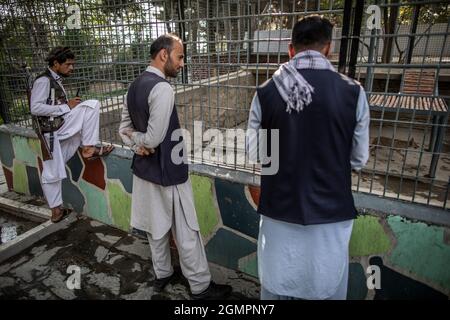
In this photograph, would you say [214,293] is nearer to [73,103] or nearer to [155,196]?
[155,196]

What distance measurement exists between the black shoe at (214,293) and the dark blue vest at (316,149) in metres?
1.28

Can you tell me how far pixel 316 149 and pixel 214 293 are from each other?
1.69 m

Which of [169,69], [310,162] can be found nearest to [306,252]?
[310,162]

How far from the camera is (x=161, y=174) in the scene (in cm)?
242

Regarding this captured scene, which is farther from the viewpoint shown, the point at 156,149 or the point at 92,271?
the point at 92,271

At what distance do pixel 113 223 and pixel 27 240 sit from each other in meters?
0.90

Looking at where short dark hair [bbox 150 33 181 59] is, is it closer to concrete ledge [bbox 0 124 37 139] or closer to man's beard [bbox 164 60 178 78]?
man's beard [bbox 164 60 178 78]

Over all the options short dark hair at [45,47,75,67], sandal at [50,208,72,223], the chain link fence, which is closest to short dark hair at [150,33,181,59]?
the chain link fence

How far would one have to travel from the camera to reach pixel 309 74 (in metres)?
1.60

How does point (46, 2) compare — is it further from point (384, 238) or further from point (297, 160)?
point (384, 238)

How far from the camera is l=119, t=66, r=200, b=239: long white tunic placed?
225 cm

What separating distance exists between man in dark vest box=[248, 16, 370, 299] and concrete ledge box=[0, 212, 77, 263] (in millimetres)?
2903
